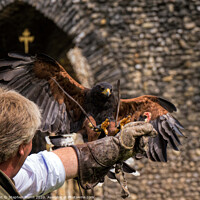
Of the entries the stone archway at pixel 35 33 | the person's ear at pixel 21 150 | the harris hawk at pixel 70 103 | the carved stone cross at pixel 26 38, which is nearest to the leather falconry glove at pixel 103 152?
the person's ear at pixel 21 150

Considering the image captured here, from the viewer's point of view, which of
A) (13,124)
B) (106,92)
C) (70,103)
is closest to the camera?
(13,124)

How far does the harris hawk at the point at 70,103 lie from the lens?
2732 millimetres

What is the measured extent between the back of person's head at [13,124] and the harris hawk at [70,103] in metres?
1.20

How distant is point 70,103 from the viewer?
3.00 m

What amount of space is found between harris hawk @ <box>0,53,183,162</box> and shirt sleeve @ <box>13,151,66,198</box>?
2.89 feet

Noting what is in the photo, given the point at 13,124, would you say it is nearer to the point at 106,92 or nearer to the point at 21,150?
the point at 21,150

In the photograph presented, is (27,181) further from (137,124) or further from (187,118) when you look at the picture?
(187,118)

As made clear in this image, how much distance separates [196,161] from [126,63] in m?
1.94

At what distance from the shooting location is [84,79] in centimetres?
570

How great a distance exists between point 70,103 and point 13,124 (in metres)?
1.65

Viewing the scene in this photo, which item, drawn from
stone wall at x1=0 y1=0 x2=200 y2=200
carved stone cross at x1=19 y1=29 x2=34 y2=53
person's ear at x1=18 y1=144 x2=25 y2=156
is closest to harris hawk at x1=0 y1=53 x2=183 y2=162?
person's ear at x1=18 y1=144 x2=25 y2=156

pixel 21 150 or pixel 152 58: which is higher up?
pixel 152 58

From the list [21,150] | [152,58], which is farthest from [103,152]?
[152,58]

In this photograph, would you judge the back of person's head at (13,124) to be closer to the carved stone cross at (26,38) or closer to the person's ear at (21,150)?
the person's ear at (21,150)
